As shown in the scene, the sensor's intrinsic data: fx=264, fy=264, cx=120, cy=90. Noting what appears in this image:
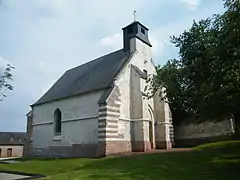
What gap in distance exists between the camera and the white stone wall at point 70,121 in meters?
24.7

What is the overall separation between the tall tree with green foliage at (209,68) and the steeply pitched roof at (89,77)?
9.54 meters

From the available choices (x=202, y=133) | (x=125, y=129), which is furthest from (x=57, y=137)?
(x=202, y=133)

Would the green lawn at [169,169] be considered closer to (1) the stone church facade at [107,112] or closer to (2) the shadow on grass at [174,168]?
(2) the shadow on grass at [174,168]

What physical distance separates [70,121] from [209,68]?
17599 mm

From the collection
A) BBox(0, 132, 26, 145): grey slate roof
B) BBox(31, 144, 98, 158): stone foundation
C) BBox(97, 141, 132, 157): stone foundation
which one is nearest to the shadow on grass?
BBox(97, 141, 132, 157): stone foundation

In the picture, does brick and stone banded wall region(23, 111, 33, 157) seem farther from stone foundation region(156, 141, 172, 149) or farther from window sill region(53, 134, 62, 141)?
stone foundation region(156, 141, 172, 149)

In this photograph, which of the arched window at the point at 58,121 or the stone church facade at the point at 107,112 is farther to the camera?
the arched window at the point at 58,121

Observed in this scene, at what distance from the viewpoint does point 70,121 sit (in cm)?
2712

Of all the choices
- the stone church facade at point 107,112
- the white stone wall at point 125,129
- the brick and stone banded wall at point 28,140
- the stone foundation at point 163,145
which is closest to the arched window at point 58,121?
the stone church facade at point 107,112

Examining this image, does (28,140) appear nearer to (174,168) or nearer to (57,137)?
(57,137)

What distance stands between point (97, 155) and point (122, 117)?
416cm

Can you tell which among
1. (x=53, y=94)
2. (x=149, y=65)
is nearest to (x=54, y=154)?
(x=53, y=94)

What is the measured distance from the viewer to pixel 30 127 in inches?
1335

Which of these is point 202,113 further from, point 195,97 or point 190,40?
point 190,40
